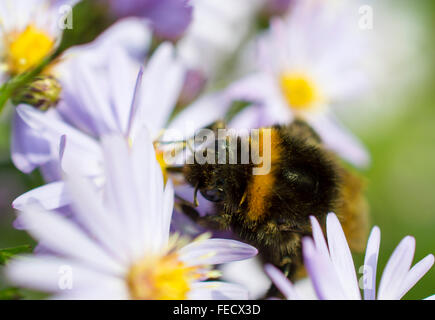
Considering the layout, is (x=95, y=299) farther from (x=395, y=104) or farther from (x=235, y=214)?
(x=395, y=104)

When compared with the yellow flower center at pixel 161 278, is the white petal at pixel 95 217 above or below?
above

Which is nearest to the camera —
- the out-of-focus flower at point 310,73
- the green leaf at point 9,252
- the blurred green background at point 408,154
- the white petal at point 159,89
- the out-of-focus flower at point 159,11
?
the green leaf at point 9,252

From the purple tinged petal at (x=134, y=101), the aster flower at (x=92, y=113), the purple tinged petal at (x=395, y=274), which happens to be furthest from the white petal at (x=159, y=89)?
the purple tinged petal at (x=395, y=274)

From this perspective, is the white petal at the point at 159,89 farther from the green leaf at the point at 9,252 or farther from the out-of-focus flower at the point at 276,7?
the out-of-focus flower at the point at 276,7

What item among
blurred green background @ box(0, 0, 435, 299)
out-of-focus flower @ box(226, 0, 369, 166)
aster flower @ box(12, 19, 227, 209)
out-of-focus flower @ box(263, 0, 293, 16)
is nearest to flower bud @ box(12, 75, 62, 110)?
aster flower @ box(12, 19, 227, 209)

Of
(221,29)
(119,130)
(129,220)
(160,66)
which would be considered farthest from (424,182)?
(129,220)
